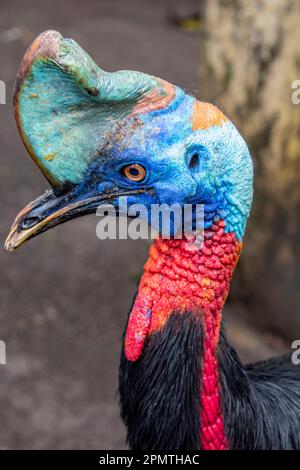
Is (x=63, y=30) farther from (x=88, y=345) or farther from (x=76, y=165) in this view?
(x=76, y=165)

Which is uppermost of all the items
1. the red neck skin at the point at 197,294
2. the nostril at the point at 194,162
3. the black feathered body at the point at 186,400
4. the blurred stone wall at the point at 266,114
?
the blurred stone wall at the point at 266,114

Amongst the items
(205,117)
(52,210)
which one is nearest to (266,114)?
(205,117)

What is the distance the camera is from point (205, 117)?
85.4 inches

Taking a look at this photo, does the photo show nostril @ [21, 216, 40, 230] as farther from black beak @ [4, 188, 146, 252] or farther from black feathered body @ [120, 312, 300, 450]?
black feathered body @ [120, 312, 300, 450]

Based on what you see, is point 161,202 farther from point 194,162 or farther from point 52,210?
point 52,210

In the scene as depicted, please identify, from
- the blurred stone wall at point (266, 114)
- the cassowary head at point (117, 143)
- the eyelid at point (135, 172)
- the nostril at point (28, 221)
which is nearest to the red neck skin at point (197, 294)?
the cassowary head at point (117, 143)

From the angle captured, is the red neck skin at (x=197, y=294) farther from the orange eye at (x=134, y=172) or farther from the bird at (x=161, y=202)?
the orange eye at (x=134, y=172)

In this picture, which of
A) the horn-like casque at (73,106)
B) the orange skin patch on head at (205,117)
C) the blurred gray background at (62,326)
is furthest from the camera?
the blurred gray background at (62,326)

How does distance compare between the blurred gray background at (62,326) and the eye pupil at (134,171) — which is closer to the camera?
the eye pupil at (134,171)

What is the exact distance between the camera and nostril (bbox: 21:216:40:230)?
87.4 inches

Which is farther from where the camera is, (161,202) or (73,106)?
(161,202)

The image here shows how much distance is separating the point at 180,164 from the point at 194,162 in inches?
2.0

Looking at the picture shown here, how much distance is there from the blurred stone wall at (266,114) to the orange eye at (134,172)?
7.21 ft

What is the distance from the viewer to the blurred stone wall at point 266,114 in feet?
13.9
